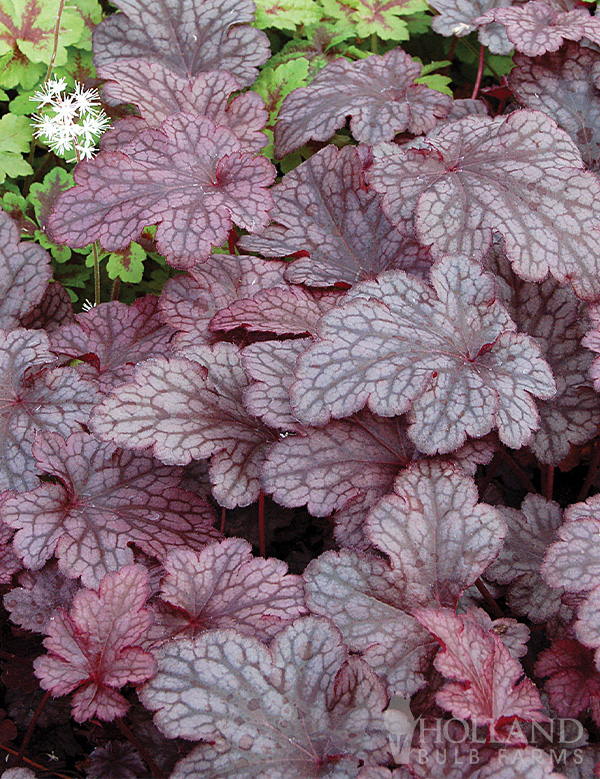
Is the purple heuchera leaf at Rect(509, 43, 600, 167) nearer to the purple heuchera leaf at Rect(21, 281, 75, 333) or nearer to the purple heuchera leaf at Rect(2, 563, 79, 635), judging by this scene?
the purple heuchera leaf at Rect(21, 281, 75, 333)

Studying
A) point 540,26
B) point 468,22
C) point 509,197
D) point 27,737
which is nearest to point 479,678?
point 27,737

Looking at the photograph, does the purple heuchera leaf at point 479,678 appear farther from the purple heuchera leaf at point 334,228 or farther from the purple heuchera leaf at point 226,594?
the purple heuchera leaf at point 334,228

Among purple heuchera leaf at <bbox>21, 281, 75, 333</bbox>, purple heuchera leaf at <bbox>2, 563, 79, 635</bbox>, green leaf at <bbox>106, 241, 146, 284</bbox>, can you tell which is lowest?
purple heuchera leaf at <bbox>2, 563, 79, 635</bbox>

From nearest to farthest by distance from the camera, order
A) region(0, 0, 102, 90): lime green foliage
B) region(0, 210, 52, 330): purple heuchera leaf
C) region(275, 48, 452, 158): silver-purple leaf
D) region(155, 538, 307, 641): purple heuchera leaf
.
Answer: region(155, 538, 307, 641): purple heuchera leaf → region(0, 210, 52, 330): purple heuchera leaf → region(275, 48, 452, 158): silver-purple leaf → region(0, 0, 102, 90): lime green foliage

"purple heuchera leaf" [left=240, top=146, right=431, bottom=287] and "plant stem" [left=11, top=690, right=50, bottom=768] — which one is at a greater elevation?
"purple heuchera leaf" [left=240, top=146, right=431, bottom=287]

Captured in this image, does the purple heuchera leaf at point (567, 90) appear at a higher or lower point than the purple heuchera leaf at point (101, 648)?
higher

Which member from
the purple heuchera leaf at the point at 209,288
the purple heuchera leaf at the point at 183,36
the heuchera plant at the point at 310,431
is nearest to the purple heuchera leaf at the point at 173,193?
the heuchera plant at the point at 310,431

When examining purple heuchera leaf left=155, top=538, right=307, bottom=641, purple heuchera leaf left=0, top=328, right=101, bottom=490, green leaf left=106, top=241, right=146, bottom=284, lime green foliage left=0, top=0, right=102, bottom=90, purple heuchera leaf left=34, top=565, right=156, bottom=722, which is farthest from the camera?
lime green foliage left=0, top=0, right=102, bottom=90

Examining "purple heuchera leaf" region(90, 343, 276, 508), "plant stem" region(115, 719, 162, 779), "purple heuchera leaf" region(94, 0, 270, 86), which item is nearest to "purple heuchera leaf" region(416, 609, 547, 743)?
"purple heuchera leaf" region(90, 343, 276, 508)
